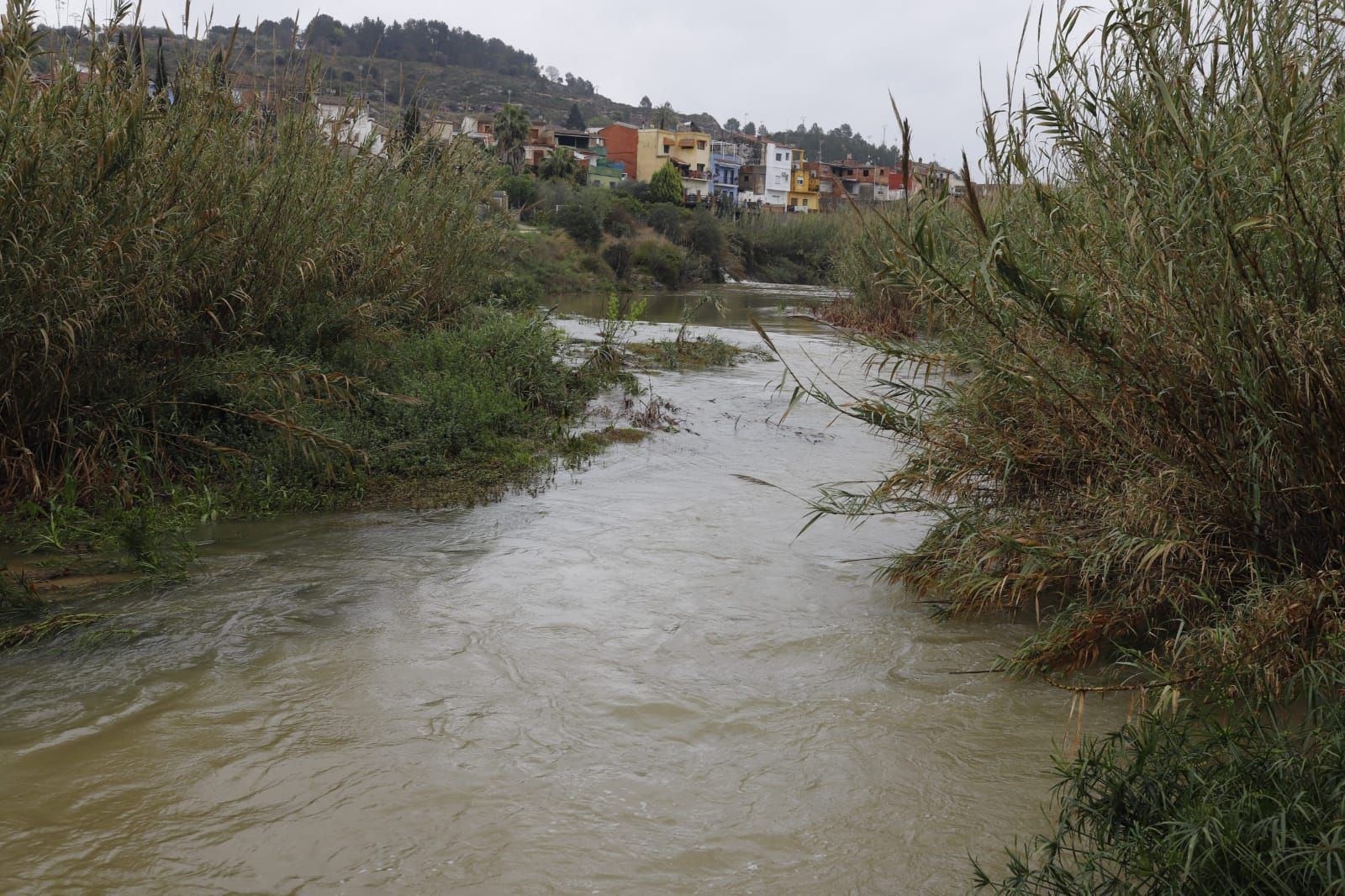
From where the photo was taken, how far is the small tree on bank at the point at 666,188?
5459 centimetres

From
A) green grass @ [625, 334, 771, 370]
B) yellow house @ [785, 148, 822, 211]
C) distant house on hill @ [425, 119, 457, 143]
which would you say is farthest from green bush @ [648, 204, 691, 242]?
yellow house @ [785, 148, 822, 211]

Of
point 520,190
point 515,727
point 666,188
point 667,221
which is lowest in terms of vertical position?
point 515,727

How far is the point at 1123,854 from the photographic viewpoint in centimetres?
282

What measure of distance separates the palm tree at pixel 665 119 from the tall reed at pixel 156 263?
87.6 metres

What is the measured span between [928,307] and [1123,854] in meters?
3.71

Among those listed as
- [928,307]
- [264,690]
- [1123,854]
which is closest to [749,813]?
[1123,854]

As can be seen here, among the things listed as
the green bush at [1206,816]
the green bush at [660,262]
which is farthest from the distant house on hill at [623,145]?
the green bush at [1206,816]

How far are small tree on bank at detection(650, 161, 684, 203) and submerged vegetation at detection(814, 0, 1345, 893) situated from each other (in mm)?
49810

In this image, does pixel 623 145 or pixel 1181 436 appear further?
pixel 623 145

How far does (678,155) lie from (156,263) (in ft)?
255

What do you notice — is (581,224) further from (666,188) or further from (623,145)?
(623,145)

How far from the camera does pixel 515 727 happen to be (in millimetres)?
4242

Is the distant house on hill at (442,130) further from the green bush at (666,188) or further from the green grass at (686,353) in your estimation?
the green bush at (666,188)

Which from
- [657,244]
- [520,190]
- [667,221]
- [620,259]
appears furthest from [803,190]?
[620,259]
